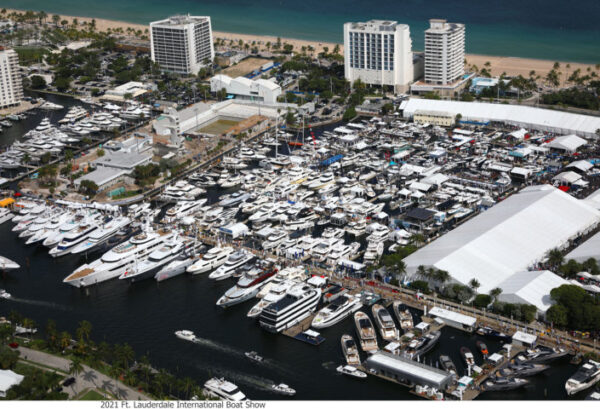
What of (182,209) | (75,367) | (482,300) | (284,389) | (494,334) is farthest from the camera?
(182,209)

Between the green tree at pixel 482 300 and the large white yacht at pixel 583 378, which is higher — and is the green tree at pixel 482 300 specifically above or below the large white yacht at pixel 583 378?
above

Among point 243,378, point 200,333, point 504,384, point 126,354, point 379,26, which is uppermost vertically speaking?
point 379,26

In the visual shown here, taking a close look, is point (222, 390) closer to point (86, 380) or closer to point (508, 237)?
point (86, 380)

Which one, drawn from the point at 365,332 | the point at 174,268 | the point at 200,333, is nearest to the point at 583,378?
the point at 365,332

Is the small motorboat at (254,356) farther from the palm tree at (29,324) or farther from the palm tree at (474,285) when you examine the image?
the palm tree at (474,285)

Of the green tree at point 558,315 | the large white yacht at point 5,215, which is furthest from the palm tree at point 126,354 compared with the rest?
the large white yacht at point 5,215

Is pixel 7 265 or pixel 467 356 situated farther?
pixel 7 265
